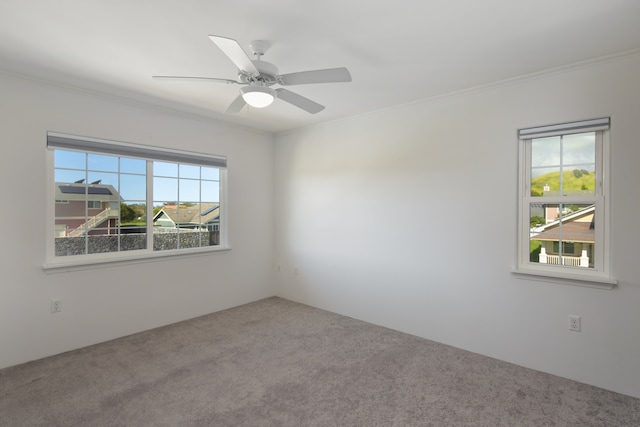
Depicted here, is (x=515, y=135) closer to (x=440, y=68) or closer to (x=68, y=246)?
(x=440, y=68)

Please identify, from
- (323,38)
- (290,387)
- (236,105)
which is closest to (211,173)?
(236,105)

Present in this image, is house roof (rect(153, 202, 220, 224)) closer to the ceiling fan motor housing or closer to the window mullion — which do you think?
the window mullion

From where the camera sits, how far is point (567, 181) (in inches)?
104

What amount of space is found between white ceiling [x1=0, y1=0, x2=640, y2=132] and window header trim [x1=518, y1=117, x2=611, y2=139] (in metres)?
0.47

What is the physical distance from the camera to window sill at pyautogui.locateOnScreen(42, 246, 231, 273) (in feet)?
9.49

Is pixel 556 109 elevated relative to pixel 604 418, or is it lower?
elevated

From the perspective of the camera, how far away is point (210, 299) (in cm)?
405

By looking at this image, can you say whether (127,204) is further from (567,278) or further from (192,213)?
(567,278)

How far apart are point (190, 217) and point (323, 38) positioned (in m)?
2.73

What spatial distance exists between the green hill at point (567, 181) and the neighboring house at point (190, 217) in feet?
11.7

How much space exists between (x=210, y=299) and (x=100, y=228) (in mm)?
1503

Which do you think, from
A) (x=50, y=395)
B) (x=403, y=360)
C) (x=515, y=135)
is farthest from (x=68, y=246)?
(x=515, y=135)

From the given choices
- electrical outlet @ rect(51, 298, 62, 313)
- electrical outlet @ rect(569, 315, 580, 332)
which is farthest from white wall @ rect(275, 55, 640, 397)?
electrical outlet @ rect(51, 298, 62, 313)

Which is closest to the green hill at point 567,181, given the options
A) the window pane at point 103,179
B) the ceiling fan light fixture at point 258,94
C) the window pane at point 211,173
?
the ceiling fan light fixture at point 258,94
